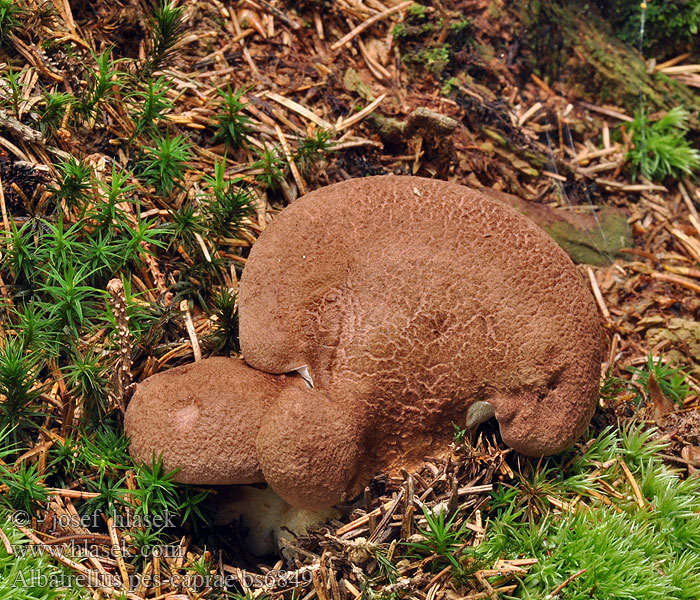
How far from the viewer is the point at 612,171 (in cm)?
461

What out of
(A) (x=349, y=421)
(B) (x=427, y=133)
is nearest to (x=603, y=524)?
(A) (x=349, y=421)

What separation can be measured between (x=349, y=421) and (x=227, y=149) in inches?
69.7

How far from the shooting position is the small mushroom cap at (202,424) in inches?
109

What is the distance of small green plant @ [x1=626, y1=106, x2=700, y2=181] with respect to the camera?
15.0 feet

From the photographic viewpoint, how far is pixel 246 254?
358 cm

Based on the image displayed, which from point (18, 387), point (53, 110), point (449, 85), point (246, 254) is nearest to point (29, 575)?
point (18, 387)

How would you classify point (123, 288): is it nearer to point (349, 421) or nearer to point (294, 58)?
point (349, 421)

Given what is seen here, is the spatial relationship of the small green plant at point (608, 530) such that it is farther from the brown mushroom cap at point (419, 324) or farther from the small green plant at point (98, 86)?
the small green plant at point (98, 86)

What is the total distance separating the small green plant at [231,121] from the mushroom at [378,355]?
34.1 inches

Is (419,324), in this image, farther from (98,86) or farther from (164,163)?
(98,86)

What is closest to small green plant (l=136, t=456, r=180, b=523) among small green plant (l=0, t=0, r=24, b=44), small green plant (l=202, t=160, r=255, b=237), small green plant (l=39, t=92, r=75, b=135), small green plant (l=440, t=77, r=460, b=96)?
small green plant (l=202, t=160, r=255, b=237)

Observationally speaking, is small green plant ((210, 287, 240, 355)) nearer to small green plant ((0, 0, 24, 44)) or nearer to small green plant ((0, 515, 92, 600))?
small green plant ((0, 515, 92, 600))

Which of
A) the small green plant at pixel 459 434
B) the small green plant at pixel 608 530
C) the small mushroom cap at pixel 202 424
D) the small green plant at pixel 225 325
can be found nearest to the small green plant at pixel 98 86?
the small green plant at pixel 225 325

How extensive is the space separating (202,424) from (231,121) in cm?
176
